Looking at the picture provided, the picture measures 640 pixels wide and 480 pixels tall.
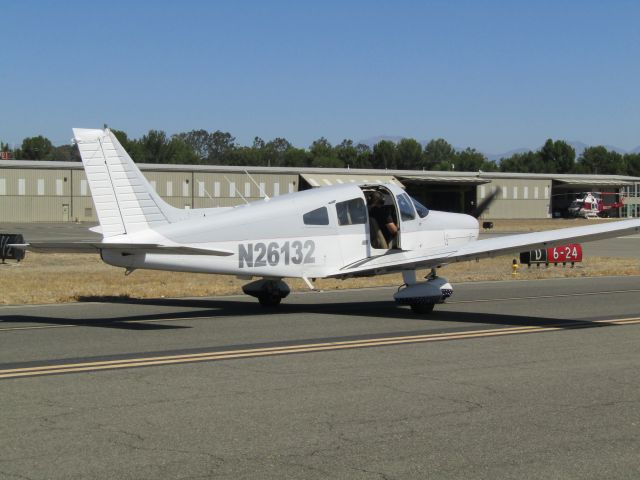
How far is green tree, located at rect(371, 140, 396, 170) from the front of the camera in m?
155

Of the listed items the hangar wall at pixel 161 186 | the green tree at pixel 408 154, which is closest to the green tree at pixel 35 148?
the green tree at pixel 408 154

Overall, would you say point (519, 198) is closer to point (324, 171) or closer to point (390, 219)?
point (324, 171)

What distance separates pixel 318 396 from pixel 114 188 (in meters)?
7.16

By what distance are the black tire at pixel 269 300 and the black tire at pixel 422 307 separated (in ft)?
8.76

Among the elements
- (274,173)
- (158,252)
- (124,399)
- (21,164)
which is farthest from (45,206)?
(124,399)

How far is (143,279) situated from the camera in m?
24.2

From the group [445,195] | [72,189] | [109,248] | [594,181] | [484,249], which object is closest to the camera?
[109,248]

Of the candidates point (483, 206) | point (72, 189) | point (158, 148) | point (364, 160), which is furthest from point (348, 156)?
point (483, 206)

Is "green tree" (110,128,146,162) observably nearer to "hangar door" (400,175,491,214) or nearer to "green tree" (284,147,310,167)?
"green tree" (284,147,310,167)

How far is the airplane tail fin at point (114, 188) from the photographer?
14.4 metres

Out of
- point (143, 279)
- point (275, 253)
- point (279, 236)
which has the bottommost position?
point (143, 279)

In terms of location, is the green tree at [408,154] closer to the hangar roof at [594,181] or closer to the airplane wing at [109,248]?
the hangar roof at [594,181]

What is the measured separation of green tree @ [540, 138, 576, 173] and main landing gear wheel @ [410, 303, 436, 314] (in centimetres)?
15634

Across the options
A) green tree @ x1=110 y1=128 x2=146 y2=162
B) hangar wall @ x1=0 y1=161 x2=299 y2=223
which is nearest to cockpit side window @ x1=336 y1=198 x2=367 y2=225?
hangar wall @ x1=0 y1=161 x2=299 y2=223
